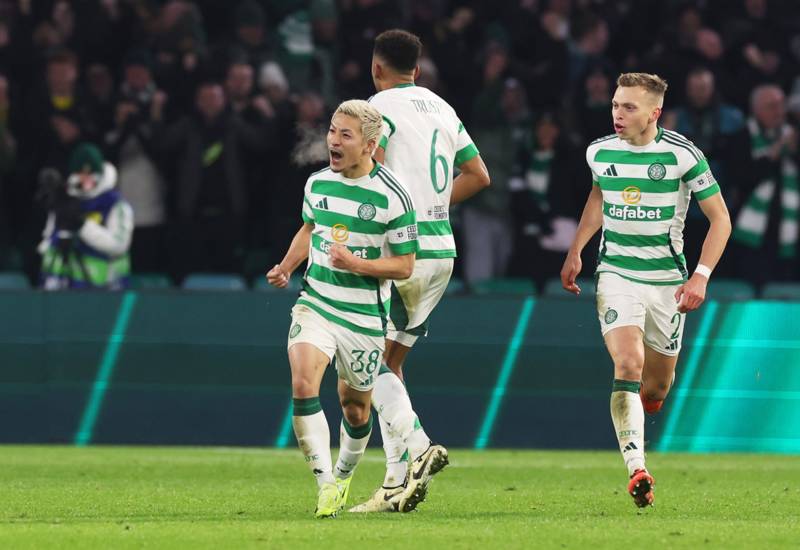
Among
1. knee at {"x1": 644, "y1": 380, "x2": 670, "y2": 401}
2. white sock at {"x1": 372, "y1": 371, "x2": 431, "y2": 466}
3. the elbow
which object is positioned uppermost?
the elbow

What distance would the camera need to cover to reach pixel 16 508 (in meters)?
9.35

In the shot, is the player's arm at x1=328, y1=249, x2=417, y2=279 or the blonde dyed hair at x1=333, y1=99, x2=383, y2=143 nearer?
the player's arm at x1=328, y1=249, x2=417, y2=279

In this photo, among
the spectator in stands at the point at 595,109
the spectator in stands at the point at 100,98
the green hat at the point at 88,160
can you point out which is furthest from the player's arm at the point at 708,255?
the spectator in stands at the point at 100,98

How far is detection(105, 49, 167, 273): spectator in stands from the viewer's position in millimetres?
16516

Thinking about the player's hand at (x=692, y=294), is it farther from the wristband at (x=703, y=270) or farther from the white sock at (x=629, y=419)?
the white sock at (x=629, y=419)

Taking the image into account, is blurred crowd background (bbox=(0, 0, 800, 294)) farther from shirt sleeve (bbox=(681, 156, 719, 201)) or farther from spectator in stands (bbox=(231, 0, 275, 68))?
shirt sleeve (bbox=(681, 156, 719, 201))

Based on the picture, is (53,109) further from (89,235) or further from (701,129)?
(701,129)

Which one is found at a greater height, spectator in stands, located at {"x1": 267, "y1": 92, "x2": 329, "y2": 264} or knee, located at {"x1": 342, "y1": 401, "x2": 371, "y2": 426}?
knee, located at {"x1": 342, "y1": 401, "x2": 371, "y2": 426}

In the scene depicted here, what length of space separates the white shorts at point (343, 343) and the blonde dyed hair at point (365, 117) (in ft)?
2.82

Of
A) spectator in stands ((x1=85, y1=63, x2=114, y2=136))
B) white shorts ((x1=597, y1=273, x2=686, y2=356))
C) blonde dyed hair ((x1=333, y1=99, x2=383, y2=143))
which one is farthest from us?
spectator in stands ((x1=85, y1=63, x2=114, y2=136))

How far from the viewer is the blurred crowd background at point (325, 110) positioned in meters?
16.2

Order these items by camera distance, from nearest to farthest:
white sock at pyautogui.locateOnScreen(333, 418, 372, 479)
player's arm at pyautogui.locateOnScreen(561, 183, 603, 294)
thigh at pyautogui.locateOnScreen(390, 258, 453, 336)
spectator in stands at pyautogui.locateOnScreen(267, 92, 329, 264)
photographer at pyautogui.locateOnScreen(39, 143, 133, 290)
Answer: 1. white sock at pyautogui.locateOnScreen(333, 418, 372, 479)
2. thigh at pyautogui.locateOnScreen(390, 258, 453, 336)
3. player's arm at pyautogui.locateOnScreen(561, 183, 603, 294)
4. photographer at pyautogui.locateOnScreen(39, 143, 133, 290)
5. spectator in stands at pyautogui.locateOnScreen(267, 92, 329, 264)

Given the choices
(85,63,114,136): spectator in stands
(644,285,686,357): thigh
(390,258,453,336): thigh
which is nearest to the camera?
(85,63,114,136): spectator in stands

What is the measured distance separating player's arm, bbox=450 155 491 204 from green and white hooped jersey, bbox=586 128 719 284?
698 millimetres
